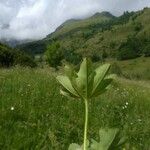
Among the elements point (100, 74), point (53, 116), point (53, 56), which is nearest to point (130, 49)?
point (53, 56)

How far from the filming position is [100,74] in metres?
0.89

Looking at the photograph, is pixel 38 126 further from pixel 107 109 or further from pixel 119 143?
pixel 119 143

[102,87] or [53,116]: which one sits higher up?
[102,87]

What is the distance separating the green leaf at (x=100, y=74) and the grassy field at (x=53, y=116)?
4606 millimetres

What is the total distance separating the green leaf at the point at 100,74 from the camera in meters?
0.86

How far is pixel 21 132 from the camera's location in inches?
245

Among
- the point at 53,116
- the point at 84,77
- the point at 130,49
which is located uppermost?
the point at 130,49

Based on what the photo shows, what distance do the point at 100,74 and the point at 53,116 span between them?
20.1ft

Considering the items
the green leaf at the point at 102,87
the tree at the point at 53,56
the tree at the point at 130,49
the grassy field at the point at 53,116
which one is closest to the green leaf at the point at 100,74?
the green leaf at the point at 102,87

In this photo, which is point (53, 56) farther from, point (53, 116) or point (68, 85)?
point (68, 85)

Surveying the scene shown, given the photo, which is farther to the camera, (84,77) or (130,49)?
(130,49)

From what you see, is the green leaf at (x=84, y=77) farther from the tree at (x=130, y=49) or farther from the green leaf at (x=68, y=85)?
the tree at (x=130, y=49)

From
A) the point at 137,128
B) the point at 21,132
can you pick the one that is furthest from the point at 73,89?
the point at 137,128

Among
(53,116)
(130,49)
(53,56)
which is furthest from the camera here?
(130,49)
